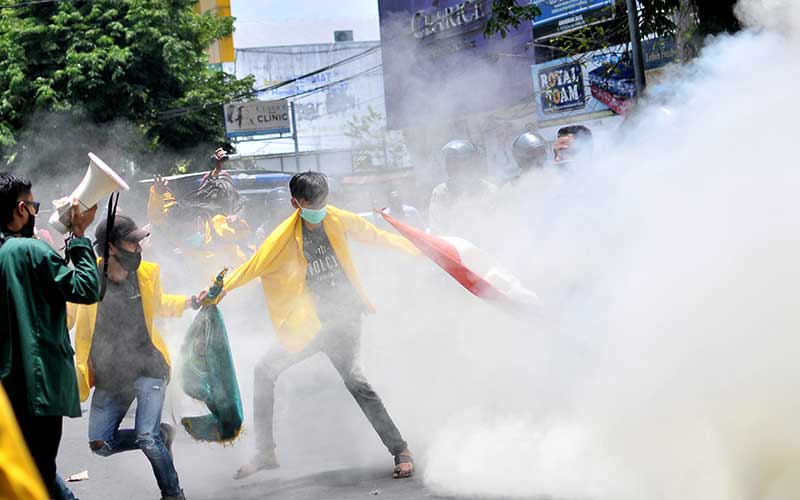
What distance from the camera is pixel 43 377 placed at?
3.86 metres

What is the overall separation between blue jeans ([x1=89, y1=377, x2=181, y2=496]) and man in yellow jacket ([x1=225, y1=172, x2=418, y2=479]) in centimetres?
75

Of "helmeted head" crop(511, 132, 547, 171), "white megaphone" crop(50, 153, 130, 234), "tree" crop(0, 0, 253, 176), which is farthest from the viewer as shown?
"tree" crop(0, 0, 253, 176)

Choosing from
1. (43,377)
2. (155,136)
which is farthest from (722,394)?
(155,136)

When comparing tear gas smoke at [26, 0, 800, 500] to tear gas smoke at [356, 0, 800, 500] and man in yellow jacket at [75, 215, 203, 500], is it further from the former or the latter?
man in yellow jacket at [75, 215, 203, 500]

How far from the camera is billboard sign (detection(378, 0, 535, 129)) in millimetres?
12742

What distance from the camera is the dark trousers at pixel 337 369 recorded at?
563cm

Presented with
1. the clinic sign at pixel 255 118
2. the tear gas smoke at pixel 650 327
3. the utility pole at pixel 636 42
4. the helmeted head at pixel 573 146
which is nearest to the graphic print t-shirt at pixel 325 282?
the tear gas smoke at pixel 650 327

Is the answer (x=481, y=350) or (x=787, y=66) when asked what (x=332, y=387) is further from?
(x=787, y=66)

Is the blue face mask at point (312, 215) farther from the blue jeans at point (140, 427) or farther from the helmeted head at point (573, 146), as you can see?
the helmeted head at point (573, 146)

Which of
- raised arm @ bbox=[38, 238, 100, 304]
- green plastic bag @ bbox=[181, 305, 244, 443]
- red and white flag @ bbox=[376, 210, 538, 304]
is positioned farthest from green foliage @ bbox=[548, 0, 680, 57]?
raised arm @ bbox=[38, 238, 100, 304]

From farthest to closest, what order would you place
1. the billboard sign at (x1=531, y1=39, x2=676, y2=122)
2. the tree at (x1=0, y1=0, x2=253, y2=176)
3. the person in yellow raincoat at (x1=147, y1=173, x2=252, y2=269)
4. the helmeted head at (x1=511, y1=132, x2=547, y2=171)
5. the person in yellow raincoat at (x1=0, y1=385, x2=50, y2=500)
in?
the tree at (x1=0, y1=0, x2=253, y2=176) < the billboard sign at (x1=531, y1=39, x2=676, y2=122) < the person in yellow raincoat at (x1=147, y1=173, x2=252, y2=269) < the helmeted head at (x1=511, y1=132, x2=547, y2=171) < the person in yellow raincoat at (x1=0, y1=385, x2=50, y2=500)

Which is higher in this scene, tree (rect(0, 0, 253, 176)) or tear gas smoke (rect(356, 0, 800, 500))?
tree (rect(0, 0, 253, 176))

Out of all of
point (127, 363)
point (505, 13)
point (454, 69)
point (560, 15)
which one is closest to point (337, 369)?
point (127, 363)

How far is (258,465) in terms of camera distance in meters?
5.91
